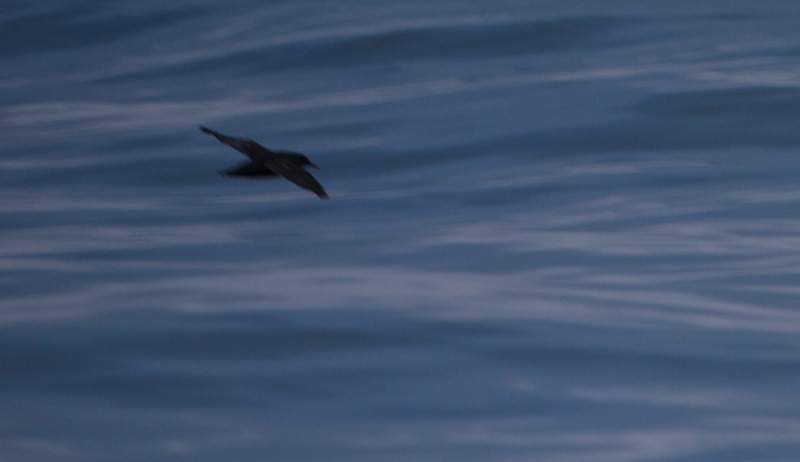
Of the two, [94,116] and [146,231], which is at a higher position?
[94,116]

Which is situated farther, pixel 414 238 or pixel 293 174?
pixel 414 238

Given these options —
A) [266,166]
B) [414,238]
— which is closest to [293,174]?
[266,166]

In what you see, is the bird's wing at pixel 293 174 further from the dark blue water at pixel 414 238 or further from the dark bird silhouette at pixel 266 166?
the dark blue water at pixel 414 238

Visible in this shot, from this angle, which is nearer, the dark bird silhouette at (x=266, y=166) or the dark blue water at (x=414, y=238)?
the dark blue water at (x=414, y=238)

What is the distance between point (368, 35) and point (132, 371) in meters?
4.31

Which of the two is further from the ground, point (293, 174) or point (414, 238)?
point (414, 238)

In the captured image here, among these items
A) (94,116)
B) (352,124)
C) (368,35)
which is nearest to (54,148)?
(94,116)

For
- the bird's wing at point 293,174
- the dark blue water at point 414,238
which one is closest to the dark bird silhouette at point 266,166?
the bird's wing at point 293,174

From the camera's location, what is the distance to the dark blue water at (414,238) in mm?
2260

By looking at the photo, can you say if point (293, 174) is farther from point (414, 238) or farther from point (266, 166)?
point (414, 238)

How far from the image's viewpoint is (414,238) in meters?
3.70

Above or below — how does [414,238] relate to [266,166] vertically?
above

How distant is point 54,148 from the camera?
5367mm

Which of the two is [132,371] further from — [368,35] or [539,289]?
[368,35]
